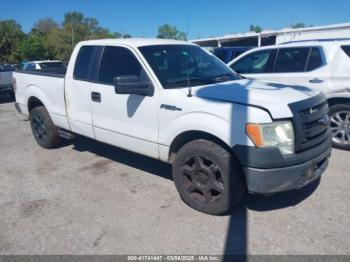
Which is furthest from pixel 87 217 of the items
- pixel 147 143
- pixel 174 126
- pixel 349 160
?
pixel 349 160

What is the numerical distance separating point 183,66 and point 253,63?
311cm

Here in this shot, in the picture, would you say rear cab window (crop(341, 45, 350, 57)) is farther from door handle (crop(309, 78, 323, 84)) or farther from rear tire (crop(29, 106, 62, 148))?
rear tire (crop(29, 106, 62, 148))

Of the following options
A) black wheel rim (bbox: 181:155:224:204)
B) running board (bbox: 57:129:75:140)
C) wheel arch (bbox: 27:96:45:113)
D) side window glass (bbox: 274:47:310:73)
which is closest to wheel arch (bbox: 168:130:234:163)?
black wheel rim (bbox: 181:155:224:204)

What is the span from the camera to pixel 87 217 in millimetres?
3691

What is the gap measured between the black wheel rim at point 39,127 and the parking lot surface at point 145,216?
1.02m

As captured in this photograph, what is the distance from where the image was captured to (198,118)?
3.43 m

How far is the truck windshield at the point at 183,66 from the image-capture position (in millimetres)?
3973

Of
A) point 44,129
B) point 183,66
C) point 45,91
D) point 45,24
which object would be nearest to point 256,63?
point 183,66

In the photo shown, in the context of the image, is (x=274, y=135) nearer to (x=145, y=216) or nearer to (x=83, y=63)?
(x=145, y=216)

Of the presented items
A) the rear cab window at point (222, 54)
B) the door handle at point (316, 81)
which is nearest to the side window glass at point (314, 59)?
the door handle at point (316, 81)

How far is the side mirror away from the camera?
367 centimetres

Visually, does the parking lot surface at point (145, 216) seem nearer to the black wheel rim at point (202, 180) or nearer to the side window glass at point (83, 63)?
the black wheel rim at point (202, 180)

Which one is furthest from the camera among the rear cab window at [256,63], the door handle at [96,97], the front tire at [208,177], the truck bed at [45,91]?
the rear cab window at [256,63]

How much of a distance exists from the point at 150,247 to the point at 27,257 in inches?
45.0
